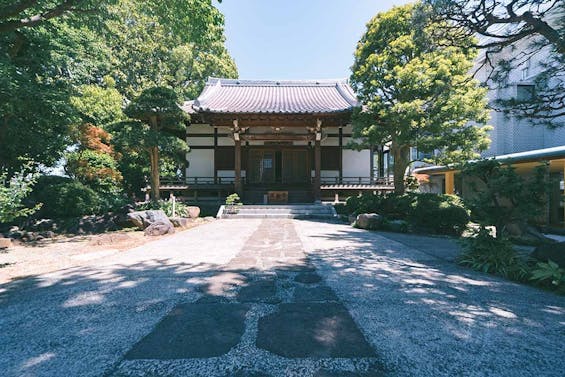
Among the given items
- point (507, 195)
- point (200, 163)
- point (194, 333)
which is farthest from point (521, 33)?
point (200, 163)

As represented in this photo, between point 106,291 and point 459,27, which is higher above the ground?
point 459,27

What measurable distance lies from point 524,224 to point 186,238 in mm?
7116

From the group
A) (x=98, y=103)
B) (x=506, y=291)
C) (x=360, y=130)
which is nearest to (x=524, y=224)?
(x=506, y=291)

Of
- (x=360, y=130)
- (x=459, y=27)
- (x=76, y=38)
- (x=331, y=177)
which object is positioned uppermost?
(x=76, y=38)

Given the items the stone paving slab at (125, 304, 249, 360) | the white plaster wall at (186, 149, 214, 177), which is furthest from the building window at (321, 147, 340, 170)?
the stone paving slab at (125, 304, 249, 360)

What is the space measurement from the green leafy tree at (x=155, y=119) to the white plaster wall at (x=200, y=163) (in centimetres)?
445

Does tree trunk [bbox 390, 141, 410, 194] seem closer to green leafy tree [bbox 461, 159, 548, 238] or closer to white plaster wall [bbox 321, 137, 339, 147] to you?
green leafy tree [bbox 461, 159, 548, 238]

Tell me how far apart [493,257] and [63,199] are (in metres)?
10.3

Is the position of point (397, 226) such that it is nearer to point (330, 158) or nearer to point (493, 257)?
point (493, 257)

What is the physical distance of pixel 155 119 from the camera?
378 inches

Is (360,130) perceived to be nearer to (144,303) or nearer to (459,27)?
(459,27)

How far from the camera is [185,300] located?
8.57 ft

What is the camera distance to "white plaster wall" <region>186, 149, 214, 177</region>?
14445mm

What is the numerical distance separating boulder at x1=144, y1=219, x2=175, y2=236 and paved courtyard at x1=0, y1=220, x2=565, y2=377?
10.3 feet
